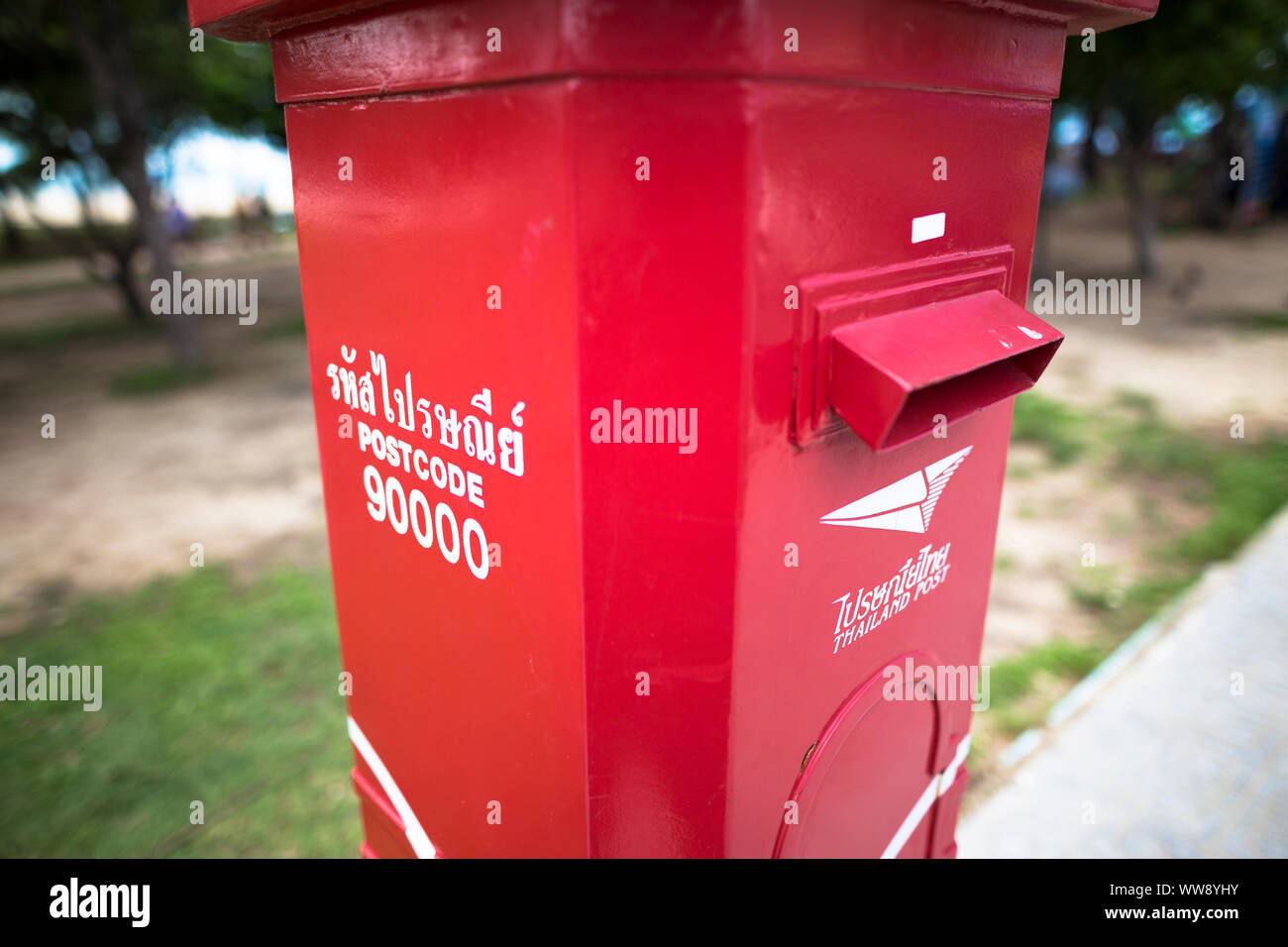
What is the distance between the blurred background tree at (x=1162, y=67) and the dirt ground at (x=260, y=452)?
2.07m

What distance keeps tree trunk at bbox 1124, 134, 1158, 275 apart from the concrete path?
10.7 m

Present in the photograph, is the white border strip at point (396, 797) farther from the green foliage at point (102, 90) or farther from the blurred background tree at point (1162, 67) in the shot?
the green foliage at point (102, 90)

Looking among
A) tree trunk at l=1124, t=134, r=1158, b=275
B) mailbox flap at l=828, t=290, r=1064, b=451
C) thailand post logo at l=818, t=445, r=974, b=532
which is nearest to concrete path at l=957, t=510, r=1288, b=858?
thailand post logo at l=818, t=445, r=974, b=532

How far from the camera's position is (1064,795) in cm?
299

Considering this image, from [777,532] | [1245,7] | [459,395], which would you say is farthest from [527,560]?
[1245,7]

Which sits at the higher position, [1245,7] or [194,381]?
[1245,7]

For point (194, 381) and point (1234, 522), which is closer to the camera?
point (1234, 522)

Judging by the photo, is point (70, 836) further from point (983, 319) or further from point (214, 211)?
point (214, 211)

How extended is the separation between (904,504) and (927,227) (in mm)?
507

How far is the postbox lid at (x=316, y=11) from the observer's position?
4.01 feet

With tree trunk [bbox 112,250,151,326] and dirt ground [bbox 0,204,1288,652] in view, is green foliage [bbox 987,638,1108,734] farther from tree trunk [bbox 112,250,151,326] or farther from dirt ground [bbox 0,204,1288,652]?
tree trunk [bbox 112,250,151,326]

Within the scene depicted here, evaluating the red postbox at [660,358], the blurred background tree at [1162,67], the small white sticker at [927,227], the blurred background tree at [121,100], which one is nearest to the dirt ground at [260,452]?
→ the blurred background tree at [121,100]

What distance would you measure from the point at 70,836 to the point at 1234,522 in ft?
20.2
